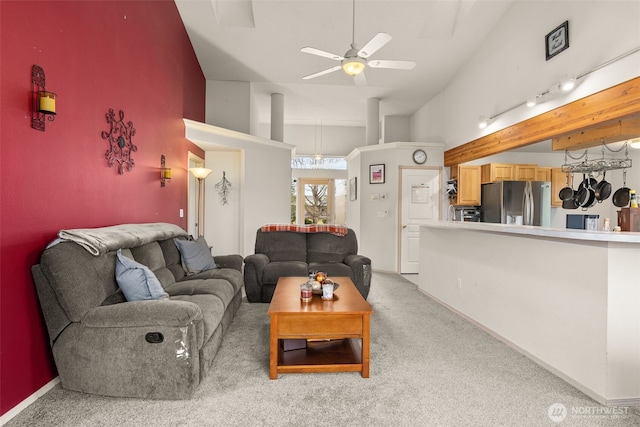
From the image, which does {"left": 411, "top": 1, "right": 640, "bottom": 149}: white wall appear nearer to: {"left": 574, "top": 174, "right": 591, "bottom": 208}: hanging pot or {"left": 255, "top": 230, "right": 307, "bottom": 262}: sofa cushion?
{"left": 574, "top": 174, "right": 591, "bottom": 208}: hanging pot

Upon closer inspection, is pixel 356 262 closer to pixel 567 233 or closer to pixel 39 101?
pixel 567 233

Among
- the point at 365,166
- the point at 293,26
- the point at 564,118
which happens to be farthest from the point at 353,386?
the point at 365,166

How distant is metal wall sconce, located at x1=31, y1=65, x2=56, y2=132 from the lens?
6.17ft

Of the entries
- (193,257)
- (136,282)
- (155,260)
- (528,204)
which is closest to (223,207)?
(193,257)

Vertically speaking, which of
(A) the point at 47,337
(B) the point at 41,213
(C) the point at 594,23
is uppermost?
(C) the point at 594,23

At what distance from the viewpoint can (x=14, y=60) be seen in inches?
69.3

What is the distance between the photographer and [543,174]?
5477mm

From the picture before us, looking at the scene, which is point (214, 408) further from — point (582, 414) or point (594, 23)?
point (594, 23)

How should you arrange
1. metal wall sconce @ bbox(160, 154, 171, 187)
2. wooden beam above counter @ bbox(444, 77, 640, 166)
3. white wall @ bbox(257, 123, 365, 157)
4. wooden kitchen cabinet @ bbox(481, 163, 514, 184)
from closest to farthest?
wooden beam above counter @ bbox(444, 77, 640, 166), metal wall sconce @ bbox(160, 154, 171, 187), wooden kitchen cabinet @ bbox(481, 163, 514, 184), white wall @ bbox(257, 123, 365, 157)

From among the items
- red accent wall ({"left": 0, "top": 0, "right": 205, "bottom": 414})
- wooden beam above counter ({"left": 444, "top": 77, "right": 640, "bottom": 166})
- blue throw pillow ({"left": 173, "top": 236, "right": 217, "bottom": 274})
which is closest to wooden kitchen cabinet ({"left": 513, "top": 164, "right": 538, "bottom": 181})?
wooden beam above counter ({"left": 444, "top": 77, "right": 640, "bottom": 166})

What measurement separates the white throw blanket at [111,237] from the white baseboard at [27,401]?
81 cm

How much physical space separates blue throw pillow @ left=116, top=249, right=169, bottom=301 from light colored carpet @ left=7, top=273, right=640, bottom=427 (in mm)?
607

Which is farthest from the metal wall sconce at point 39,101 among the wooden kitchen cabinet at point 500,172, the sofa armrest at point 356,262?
the wooden kitchen cabinet at point 500,172

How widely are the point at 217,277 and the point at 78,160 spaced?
1.54 m
